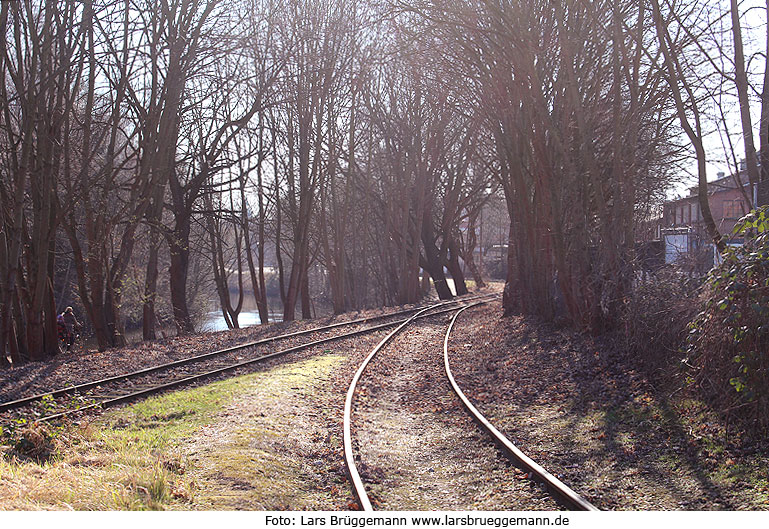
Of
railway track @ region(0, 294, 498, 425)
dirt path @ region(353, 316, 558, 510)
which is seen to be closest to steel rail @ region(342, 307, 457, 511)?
dirt path @ region(353, 316, 558, 510)

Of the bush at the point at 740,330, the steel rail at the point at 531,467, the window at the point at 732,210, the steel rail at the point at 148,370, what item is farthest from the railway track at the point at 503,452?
the window at the point at 732,210

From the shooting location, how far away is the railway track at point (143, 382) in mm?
9188

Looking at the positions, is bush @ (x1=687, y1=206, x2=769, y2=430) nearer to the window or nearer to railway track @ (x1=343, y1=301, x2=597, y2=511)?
railway track @ (x1=343, y1=301, x2=597, y2=511)

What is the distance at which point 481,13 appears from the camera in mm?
14844

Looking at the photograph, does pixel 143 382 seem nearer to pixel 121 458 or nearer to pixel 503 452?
pixel 121 458

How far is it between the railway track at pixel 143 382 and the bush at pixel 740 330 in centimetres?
771

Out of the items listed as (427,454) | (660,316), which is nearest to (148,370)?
(427,454)

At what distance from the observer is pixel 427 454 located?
800 cm

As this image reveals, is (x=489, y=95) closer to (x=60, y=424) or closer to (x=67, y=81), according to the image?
(x=67, y=81)

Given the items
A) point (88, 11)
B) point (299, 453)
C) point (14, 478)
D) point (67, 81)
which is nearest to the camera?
point (14, 478)

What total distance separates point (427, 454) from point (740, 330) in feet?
12.1

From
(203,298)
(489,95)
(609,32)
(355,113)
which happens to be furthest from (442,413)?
(203,298)

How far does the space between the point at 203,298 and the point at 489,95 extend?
32462 mm

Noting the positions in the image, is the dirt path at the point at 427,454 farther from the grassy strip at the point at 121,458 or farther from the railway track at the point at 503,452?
the grassy strip at the point at 121,458
